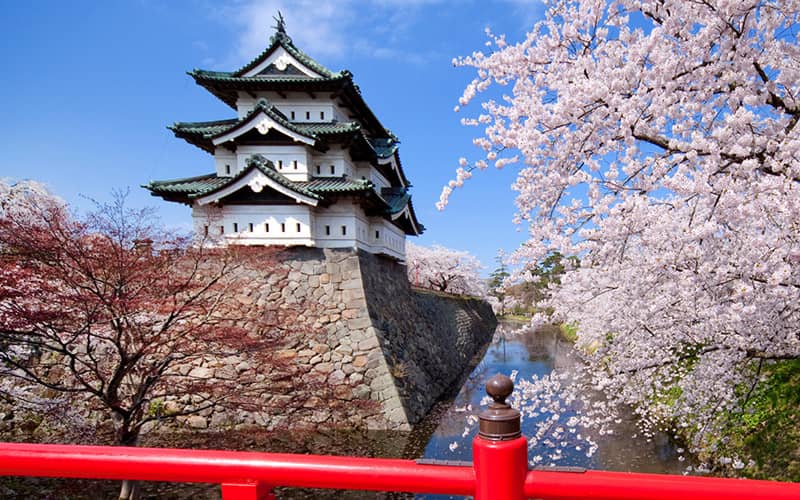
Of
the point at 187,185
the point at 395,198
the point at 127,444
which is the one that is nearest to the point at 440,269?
the point at 395,198

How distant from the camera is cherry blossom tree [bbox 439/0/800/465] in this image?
296 cm

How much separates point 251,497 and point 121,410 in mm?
4827

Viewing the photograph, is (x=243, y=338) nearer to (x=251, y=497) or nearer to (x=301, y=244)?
(x=301, y=244)

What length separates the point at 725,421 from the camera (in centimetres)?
593

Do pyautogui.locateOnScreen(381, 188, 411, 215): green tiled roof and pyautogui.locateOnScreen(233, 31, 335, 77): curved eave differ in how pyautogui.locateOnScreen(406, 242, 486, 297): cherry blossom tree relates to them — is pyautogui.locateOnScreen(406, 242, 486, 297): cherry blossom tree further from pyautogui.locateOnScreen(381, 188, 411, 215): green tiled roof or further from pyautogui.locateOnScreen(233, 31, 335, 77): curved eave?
pyautogui.locateOnScreen(233, 31, 335, 77): curved eave

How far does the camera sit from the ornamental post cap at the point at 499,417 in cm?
122

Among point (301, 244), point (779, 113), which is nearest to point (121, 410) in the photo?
point (301, 244)

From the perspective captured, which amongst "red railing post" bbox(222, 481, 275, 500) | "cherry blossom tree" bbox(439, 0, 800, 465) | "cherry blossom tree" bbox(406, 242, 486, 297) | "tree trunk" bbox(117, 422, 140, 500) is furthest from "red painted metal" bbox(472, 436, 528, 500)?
"cherry blossom tree" bbox(406, 242, 486, 297)

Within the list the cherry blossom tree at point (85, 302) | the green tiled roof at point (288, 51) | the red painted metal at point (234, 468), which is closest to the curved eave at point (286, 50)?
the green tiled roof at point (288, 51)

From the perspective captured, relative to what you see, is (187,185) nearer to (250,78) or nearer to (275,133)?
(275,133)

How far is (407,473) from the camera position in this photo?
133 cm

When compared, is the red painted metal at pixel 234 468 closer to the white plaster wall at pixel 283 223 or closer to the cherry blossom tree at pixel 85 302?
the cherry blossom tree at pixel 85 302

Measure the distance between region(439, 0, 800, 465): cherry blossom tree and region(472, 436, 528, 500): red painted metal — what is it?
2.70 m

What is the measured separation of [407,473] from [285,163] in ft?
36.8
